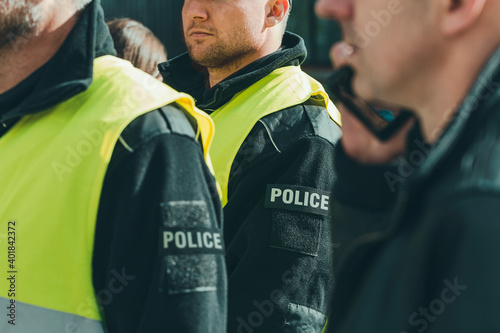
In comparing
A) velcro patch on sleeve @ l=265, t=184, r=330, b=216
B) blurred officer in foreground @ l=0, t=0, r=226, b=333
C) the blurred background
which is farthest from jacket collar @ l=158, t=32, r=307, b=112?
the blurred background

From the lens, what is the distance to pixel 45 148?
163 centimetres

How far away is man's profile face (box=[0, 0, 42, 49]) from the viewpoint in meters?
1.74

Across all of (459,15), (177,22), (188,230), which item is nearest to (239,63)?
(188,230)

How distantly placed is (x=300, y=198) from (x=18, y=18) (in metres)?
1.09

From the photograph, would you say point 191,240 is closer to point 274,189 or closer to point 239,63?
point 274,189

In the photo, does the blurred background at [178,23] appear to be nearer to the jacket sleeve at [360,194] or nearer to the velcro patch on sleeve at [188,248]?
the velcro patch on sleeve at [188,248]

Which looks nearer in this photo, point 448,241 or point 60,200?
point 448,241

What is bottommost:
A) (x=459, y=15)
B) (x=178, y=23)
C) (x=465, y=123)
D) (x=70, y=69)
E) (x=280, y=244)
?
(x=178, y=23)

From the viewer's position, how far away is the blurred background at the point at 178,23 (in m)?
8.95

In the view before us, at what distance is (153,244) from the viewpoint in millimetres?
1582

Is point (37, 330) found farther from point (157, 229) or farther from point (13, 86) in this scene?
point (13, 86)

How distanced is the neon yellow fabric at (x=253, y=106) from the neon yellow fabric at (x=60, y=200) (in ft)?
2.76

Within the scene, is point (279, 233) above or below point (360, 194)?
below

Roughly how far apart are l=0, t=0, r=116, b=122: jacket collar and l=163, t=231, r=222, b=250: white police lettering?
41 centimetres
